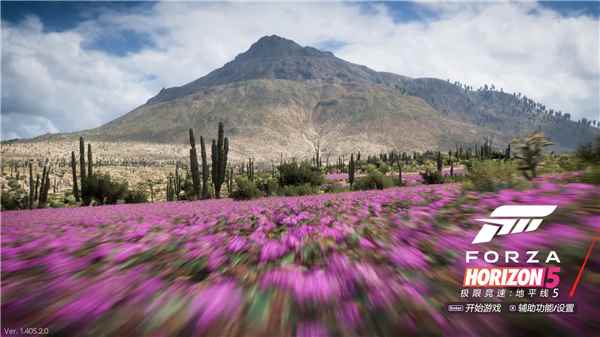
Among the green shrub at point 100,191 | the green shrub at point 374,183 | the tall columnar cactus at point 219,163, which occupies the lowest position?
the green shrub at point 100,191

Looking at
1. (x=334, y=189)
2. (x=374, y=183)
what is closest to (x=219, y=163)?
(x=334, y=189)

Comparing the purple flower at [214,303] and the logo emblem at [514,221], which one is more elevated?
the logo emblem at [514,221]

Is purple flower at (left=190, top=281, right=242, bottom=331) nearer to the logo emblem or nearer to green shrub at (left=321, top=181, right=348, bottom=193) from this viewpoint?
the logo emblem

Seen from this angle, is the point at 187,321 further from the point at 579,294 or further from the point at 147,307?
the point at 579,294

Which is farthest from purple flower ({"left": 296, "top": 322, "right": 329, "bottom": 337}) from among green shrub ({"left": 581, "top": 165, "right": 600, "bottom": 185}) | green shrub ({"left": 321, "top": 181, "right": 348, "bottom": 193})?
green shrub ({"left": 321, "top": 181, "right": 348, "bottom": 193})

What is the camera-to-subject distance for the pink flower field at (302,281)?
1.09m

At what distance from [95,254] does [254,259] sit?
0.97 metres

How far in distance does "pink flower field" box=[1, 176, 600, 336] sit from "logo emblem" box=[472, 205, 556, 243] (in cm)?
5

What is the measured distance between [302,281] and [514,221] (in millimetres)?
1056

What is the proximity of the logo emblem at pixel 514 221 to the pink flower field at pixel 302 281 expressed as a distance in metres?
0.05

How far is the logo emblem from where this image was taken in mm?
1579

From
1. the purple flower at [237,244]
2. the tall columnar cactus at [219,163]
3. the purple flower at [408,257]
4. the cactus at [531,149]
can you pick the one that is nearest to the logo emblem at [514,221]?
the purple flower at [408,257]

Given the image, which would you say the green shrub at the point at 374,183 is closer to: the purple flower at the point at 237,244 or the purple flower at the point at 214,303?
the purple flower at the point at 237,244

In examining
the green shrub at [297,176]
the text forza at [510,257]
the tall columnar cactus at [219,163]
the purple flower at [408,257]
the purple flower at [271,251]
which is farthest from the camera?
the tall columnar cactus at [219,163]
